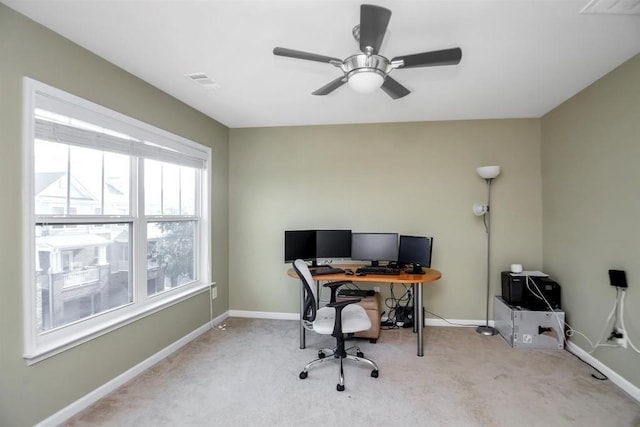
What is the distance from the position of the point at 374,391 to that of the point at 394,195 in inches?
88.5

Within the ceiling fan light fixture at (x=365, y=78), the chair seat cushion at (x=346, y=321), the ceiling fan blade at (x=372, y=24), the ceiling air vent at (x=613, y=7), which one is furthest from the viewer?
the chair seat cushion at (x=346, y=321)

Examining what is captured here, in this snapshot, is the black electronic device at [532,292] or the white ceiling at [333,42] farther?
the black electronic device at [532,292]

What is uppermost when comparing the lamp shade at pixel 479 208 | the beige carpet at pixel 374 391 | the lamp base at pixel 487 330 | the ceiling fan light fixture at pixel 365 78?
the ceiling fan light fixture at pixel 365 78

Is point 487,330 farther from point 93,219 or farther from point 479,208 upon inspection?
point 93,219

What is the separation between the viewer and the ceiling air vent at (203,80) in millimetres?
2557

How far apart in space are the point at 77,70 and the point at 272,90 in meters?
1.46

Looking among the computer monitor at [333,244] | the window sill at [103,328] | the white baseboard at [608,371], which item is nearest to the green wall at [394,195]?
the computer monitor at [333,244]

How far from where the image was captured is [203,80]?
104 inches

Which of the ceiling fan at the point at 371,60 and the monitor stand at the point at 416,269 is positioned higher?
the ceiling fan at the point at 371,60

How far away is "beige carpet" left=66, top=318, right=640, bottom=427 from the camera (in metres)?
2.04

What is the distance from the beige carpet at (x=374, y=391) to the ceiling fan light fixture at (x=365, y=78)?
2.17 meters

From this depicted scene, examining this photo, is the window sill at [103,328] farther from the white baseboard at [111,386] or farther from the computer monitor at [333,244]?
the computer monitor at [333,244]

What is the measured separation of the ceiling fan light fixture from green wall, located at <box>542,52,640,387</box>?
2.05 m

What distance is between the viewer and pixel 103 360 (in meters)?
2.28
